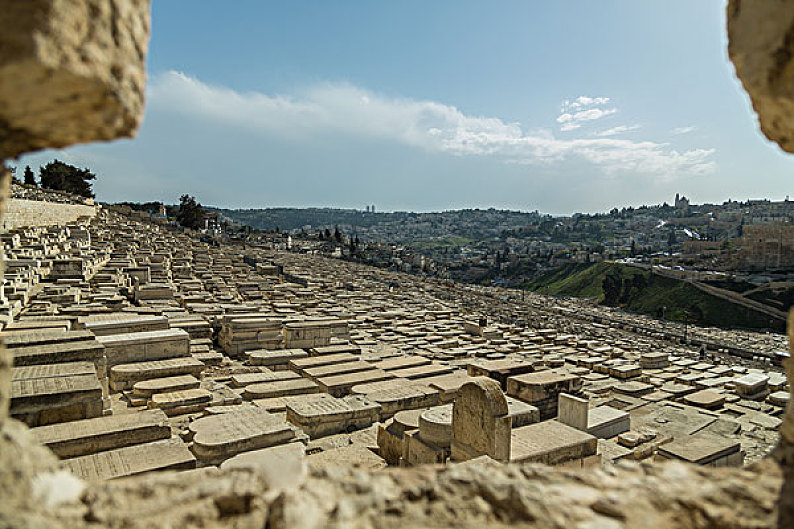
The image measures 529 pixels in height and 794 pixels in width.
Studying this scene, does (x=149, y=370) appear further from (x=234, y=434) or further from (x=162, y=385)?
(x=234, y=434)

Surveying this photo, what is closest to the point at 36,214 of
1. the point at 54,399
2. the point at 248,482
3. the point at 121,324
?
the point at 121,324

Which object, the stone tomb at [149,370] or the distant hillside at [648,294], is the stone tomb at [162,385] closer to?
the stone tomb at [149,370]

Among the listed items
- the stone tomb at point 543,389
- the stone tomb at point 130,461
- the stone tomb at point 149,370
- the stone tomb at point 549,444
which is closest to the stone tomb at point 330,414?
the stone tomb at point 149,370

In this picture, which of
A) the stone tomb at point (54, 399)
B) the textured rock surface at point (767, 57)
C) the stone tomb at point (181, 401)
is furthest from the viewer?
the stone tomb at point (181, 401)

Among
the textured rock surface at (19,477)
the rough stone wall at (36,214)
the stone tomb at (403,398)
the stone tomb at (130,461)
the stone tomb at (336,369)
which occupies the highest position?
the rough stone wall at (36,214)

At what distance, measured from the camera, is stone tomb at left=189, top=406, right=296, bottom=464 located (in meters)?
5.75

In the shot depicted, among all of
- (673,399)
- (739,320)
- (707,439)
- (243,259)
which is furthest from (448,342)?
(739,320)

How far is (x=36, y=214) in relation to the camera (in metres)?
30.6

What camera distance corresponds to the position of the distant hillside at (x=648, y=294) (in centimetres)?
5309

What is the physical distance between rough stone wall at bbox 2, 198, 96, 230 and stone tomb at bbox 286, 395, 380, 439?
2256 centimetres

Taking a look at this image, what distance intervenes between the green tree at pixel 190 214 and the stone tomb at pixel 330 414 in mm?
61531

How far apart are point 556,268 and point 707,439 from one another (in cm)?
9090

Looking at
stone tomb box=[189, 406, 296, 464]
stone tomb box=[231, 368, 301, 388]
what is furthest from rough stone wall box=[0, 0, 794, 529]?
stone tomb box=[231, 368, 301, 388]

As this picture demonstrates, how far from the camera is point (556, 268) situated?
9575 centimetres
